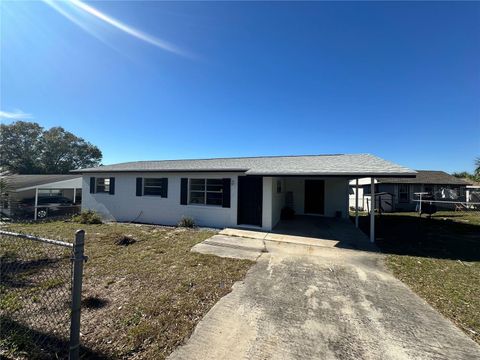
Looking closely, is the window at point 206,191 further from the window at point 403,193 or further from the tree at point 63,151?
the tree at point 63,151

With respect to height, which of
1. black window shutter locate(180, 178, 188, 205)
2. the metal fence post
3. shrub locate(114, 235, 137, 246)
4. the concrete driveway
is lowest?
the concrete driveway

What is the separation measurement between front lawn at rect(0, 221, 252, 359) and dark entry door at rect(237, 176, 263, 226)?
11.3 feet

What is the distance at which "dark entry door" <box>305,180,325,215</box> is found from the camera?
15.2 metres

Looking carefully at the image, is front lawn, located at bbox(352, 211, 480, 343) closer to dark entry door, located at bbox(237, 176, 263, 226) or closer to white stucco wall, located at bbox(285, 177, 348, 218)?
white stucco wall, located at bbox(285, 177, 348, 218)

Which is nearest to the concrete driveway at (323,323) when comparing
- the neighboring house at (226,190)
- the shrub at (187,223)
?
the neighboring house at (226,190)

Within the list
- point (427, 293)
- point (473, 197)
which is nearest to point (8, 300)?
point (427, 293)

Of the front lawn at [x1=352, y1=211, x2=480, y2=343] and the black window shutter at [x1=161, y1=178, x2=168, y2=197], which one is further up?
the black window shutter at [x1=161, y1=178, x2=168, y2=197]

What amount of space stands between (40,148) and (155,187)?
39.1 metres

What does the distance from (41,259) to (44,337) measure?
4.12 m

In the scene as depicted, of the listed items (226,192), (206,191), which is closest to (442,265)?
(226,192)

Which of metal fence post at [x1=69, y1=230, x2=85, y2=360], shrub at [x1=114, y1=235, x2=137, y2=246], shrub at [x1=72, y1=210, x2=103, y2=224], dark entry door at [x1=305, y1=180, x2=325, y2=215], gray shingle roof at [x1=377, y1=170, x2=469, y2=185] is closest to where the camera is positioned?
metal fence post at [x1=69, y1=230, x2=85, y2=360]

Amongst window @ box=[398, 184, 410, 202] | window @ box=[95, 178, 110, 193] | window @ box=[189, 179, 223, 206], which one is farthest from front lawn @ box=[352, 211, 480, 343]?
window @ box=[95, 178, 110, 193]

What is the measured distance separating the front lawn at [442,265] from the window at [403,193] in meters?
9.67

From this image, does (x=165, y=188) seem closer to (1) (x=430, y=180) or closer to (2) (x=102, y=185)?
(2) (x=102, y=185)
